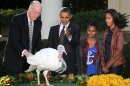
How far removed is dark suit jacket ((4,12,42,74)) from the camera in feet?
16.6

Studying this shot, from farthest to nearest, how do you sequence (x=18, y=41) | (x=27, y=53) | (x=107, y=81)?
1. (x=18, y=41)
2. (x=27, y=53)
3. (x=107, y=81)

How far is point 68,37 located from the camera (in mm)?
5484

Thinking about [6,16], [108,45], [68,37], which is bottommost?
[6,16]

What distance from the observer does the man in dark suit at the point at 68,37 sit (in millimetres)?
5460

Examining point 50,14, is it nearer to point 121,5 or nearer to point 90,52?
point 90,52

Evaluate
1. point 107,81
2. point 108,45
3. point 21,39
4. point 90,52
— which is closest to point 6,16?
point 90,52

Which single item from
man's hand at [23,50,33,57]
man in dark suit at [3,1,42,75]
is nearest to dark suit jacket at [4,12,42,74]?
man in dark suit at [3,1,42,75]

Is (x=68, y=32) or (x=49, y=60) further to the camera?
(x=68, y=32)

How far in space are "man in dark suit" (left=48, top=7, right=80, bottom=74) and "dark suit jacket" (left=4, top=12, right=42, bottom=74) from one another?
1.40ft

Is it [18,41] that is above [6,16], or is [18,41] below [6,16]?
above

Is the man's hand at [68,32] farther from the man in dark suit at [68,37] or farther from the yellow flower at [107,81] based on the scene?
the yellow flower at [107,81]

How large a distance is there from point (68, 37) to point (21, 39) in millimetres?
677

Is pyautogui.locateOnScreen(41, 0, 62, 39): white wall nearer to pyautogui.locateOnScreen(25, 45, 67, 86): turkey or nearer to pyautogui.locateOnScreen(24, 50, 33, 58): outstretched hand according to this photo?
pyautogui.locateOnScreen(24, 50, 33, 58): outstretched hand

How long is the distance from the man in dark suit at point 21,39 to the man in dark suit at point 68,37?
426 mm
